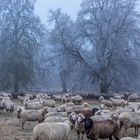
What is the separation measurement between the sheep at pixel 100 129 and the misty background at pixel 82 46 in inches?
1024

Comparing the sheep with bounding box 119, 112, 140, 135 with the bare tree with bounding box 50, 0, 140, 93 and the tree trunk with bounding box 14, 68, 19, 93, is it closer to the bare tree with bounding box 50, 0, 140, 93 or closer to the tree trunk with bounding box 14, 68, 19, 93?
the bare tree with bounding box 50, 0, 140, 93

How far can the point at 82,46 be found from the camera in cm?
4322

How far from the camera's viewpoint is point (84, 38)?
140 ft

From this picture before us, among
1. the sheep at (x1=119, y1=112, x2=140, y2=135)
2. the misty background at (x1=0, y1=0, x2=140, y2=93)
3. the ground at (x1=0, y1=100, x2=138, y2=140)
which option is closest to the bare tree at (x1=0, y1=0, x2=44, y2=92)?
the misty background at (x1=0, y1=0, x2=140, y2=93)

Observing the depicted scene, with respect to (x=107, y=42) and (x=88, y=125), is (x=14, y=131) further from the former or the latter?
(x=107, y=42)

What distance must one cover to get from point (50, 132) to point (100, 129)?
2131mm

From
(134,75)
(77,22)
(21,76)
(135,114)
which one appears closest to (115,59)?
(134,75)

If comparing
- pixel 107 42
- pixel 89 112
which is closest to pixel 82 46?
pixel 107 42

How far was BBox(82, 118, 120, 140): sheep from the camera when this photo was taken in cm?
1393

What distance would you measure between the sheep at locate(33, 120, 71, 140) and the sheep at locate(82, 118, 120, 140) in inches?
33.9

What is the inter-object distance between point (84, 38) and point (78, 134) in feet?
91.4

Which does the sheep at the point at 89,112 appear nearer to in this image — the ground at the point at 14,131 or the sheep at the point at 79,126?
the ground at the point at 14,131

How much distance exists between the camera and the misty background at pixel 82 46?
135 ft

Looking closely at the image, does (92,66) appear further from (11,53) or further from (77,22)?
(11,53)
